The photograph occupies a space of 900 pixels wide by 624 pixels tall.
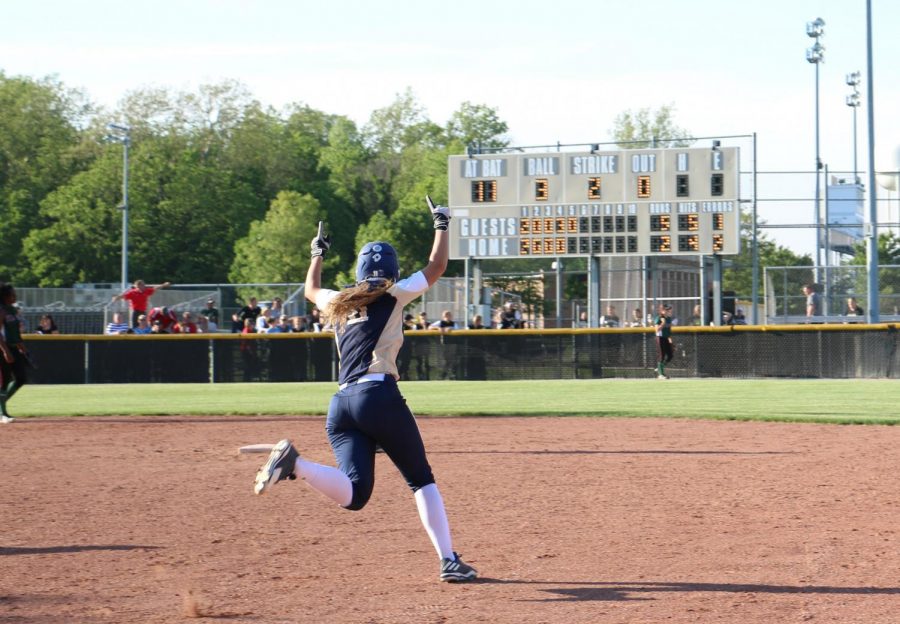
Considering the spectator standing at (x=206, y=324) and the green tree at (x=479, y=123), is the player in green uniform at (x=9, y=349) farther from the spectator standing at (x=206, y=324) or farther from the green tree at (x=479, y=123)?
the green tree at (x=479, y=123)

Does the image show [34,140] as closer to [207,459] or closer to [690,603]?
[207,459]

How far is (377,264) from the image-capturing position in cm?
601

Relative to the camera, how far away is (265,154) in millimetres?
76750

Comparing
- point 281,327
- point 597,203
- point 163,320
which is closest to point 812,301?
point 597,203

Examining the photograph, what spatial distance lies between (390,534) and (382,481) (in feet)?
8.56

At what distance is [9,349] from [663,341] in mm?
15138

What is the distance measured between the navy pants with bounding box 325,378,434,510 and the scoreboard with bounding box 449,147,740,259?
963 inches

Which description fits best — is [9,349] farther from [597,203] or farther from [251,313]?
[597,203]

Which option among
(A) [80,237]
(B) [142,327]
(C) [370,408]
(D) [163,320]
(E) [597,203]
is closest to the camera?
(C) [370,408]

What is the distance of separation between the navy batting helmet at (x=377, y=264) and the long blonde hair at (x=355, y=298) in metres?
0.05

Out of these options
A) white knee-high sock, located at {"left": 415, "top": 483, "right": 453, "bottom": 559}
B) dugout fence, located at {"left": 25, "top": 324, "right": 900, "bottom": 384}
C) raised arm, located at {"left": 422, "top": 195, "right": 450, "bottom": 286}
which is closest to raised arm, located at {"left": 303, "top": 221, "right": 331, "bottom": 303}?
raised arm, located at {"left": 422, "top": 195, "right": 450, "bottom": 286}

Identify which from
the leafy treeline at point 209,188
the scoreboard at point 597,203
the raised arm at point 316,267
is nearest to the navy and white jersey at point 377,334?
the raised arm at point 316,267

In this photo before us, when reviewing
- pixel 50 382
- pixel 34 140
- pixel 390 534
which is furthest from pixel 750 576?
pixel 34 140

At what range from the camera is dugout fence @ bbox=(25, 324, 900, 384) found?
1064 inches
